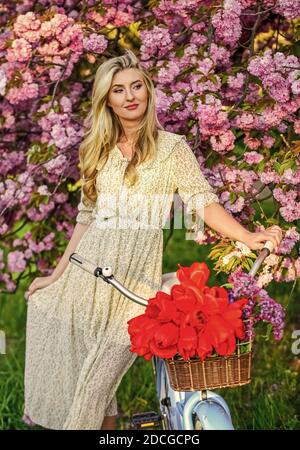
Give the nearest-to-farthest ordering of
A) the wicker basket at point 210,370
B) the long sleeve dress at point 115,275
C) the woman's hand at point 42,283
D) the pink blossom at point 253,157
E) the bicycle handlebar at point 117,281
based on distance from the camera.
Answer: the wicker basket at point 210,370
the bicycle handlebar at point 117,281
the long sleeve dress at point 115,275
the woman's hand at point 42,283
the pink blossom at point 253,157

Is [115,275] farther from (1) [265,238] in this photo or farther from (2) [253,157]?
(2) [253,157]

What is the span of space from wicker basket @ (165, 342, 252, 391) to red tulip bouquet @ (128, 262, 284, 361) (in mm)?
38

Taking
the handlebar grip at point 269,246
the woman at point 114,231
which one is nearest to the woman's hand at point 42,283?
the woman at point 114,231

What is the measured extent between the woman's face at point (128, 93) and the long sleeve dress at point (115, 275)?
0.13 meters

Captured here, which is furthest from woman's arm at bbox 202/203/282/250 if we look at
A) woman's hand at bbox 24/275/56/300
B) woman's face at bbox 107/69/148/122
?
woman's hand at bbox 24/275/56/300

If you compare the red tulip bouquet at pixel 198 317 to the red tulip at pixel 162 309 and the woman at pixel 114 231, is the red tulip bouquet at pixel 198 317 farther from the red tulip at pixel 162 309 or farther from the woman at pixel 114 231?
the woman at pixel 114 231

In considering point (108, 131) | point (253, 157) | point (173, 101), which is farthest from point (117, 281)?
point (173, 101)

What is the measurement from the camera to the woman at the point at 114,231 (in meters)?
3.20

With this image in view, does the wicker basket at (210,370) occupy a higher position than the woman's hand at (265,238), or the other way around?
the woman's hand at (265,238)

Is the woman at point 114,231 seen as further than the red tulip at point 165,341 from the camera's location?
Yes

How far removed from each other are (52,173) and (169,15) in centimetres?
97

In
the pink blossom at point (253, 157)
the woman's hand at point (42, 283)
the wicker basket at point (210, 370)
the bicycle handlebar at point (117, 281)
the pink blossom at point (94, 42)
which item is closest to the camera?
the wicker basket at point (210, 370)
